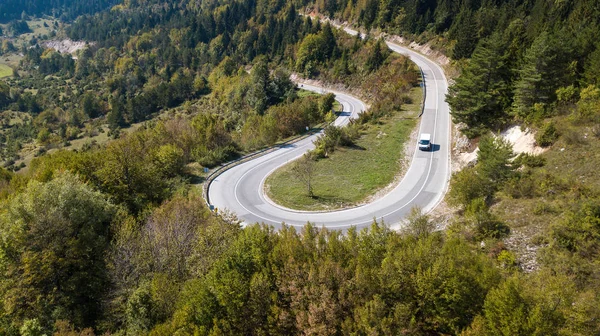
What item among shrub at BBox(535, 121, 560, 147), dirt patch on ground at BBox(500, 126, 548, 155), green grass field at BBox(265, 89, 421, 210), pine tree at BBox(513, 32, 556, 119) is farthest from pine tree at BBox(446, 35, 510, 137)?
green grass field at BBox(265, 89, 421, 210)

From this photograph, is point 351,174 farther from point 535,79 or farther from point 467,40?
point 467,40

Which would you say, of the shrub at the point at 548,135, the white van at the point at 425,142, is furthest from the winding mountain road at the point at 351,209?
the shrub at the point at 548,135

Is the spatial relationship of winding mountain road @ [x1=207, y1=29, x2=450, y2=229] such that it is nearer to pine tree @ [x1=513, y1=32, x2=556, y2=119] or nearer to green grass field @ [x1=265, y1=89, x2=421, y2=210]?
green grass field @ [x1=265, y1=89, x2=421, y2=210]

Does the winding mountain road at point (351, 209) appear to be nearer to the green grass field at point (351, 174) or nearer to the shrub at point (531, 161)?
the green grass field at point (351, 174)

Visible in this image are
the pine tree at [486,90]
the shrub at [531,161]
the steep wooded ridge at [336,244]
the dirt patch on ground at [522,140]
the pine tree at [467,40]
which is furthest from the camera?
the pine tree at [467,40]

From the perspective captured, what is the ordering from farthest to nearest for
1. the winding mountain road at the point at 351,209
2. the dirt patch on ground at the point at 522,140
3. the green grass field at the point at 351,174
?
the green grass field at the point at 351,174 < the winding mountain road at the point at 351,209 < the dirt patch on ground at the point at 522,140

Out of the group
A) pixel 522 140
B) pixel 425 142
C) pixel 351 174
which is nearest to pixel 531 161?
pixel 522 140

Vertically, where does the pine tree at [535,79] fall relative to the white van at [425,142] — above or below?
above

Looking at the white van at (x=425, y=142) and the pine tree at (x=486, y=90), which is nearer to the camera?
the pine tree at (x=486, y=90)
